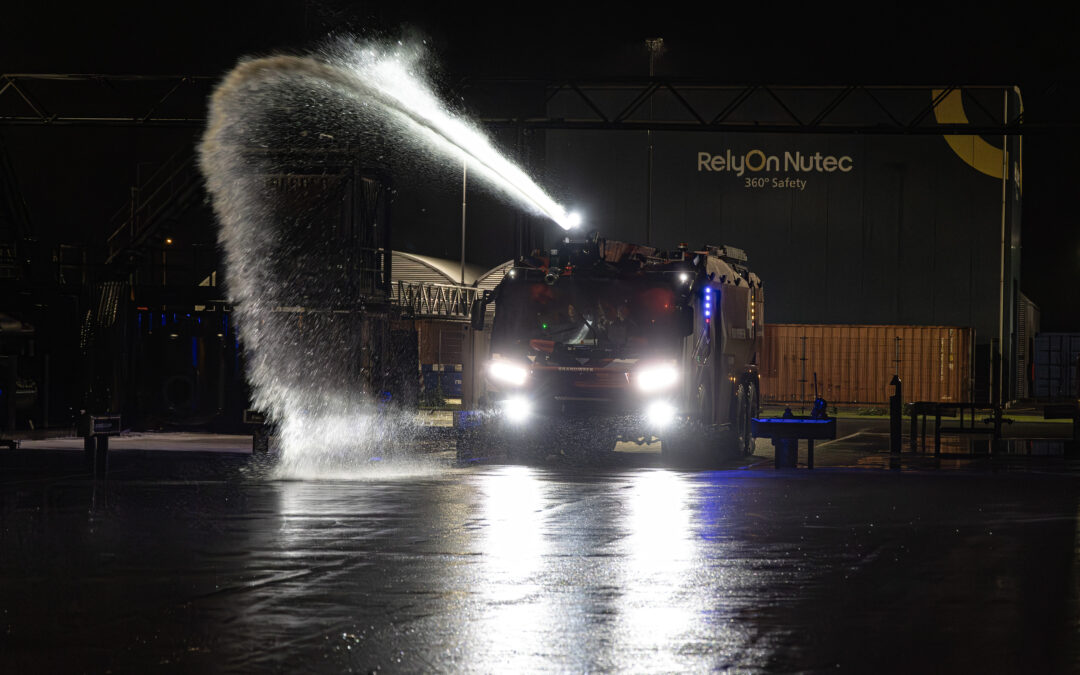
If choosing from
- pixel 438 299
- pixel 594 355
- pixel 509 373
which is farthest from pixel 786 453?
pixel 438 299

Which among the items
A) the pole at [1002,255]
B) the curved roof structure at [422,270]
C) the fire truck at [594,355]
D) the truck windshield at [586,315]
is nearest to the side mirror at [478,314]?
the fire truck at [594,355]

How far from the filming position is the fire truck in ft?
69.7

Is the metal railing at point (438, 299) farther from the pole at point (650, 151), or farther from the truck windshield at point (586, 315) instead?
the truck windshield at point (586, 315)

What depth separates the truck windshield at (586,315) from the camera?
21.4 m

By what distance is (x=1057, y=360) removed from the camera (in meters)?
66.1

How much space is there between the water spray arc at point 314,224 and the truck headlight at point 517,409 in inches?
125

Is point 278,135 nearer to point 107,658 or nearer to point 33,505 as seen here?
point 33,505

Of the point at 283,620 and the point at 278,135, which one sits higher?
the point at 278,135

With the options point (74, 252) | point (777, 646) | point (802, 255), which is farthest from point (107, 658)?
point (802, 255)

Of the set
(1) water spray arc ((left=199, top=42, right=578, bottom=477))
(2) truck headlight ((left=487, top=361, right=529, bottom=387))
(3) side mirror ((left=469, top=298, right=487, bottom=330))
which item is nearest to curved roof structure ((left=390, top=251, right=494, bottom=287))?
(1) water spray arc ((left=199, top=42, right=578, bottom=477))

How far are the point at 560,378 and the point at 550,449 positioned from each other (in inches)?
46.9

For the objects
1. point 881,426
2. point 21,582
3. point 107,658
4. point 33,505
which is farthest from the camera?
point 881,426

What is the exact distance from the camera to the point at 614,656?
779cm

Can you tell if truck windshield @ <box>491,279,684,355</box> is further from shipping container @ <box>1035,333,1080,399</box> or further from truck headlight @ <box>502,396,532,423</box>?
shipping container @ <box>1035,333,1080,399</box>
